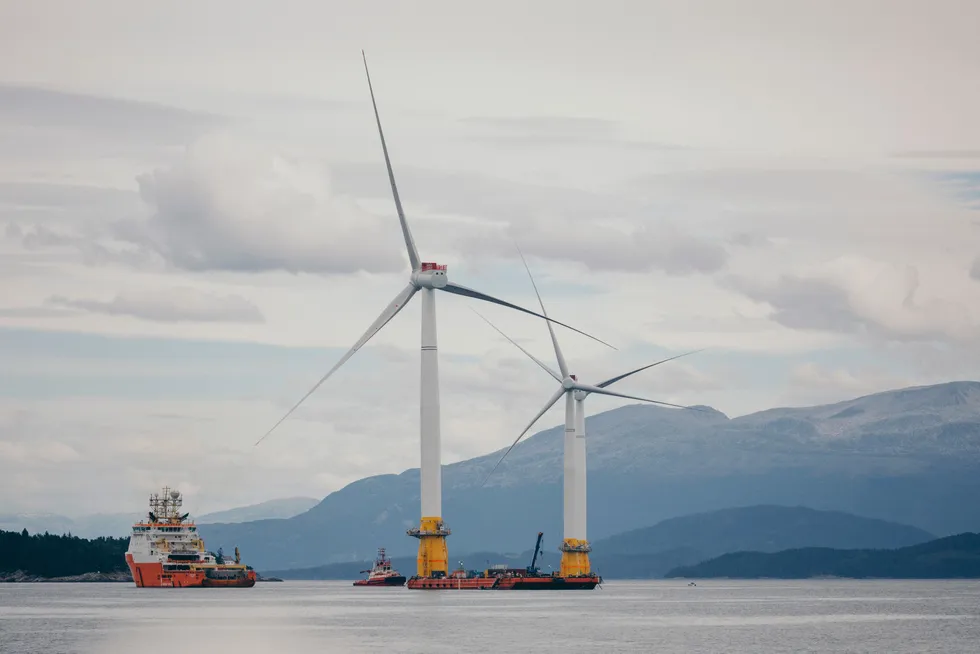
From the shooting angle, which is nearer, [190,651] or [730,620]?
[190,651]

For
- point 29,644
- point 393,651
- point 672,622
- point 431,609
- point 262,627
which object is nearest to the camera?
point 393,651

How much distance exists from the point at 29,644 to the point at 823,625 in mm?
92108

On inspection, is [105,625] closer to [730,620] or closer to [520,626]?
[520,626]

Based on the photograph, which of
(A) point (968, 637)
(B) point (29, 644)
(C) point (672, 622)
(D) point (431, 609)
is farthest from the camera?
(D) point (431, 609)

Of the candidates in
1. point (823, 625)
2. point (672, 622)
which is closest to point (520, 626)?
point (672, 622)

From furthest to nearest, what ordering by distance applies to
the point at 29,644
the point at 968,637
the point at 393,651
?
the point at 968,637
the point at 29,644
the point at 393,651

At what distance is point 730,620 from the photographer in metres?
192

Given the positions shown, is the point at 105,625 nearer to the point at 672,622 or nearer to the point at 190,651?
the point at 190,651

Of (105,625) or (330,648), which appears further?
(105,625)

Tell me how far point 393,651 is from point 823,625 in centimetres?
6758

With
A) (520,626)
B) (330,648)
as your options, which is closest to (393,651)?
(330,648)

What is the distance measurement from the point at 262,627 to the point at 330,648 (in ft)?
107

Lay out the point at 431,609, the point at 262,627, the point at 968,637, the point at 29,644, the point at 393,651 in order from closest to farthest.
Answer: the point at 393,651
the point at 29,644
the point at 968,637
the point at 262,627
the point at 431,609

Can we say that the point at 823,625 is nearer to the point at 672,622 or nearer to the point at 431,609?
the point at 672,622
